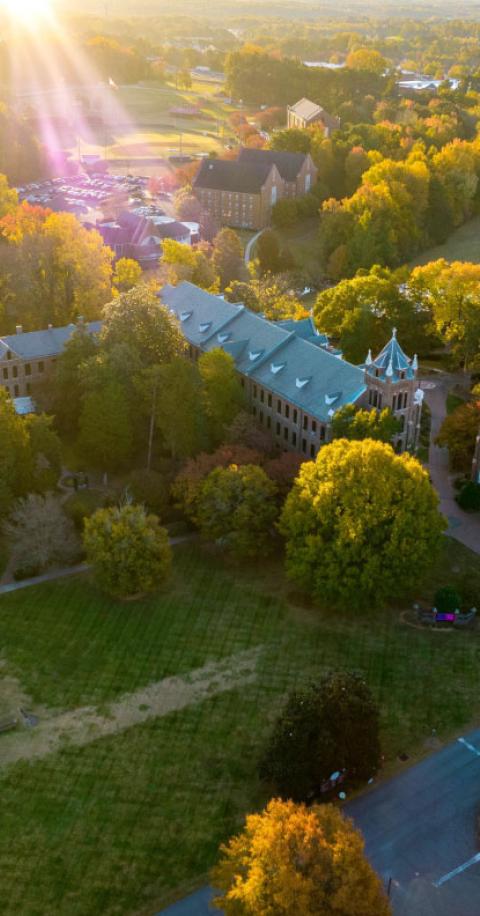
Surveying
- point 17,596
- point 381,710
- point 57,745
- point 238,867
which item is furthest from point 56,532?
point 238,867

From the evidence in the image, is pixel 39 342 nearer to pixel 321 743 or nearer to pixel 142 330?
pixel 142 330

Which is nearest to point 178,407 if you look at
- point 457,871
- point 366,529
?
point 366,529

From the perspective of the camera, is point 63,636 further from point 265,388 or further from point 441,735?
point 265,388

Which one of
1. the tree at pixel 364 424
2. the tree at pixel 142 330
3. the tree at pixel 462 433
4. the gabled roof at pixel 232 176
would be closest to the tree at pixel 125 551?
the tree at pixel 364 424

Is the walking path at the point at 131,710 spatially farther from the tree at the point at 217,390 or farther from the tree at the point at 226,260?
the tree at the point at 226,260

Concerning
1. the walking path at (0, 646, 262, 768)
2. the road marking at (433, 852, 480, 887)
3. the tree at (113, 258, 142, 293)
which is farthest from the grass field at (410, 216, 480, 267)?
the road marking at (433, 852, 480, 887)

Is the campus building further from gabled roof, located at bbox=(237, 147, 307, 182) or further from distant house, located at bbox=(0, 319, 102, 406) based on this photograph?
gabled roof, located at bbox=(237, 147, 307, 182)
